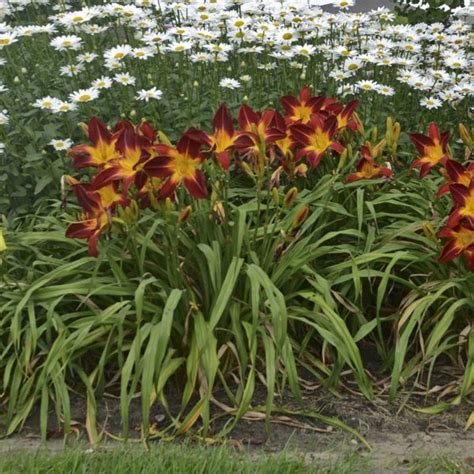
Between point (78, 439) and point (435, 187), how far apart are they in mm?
2012

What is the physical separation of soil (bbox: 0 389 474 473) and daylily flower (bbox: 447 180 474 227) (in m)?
0.72

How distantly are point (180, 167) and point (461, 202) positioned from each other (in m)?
1.08

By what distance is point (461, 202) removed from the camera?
11.1ft

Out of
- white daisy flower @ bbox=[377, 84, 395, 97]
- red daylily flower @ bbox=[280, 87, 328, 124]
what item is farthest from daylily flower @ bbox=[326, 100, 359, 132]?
white daisy flower @ bbox=[377, 84, 395, 97]

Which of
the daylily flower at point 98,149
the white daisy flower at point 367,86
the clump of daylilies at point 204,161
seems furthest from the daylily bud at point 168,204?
the white daisy flower at point 367,86

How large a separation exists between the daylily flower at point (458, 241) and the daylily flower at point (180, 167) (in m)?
0.97

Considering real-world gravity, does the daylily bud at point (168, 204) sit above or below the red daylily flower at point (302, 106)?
above

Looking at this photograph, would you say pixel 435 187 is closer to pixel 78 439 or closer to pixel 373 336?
pixel 373 336

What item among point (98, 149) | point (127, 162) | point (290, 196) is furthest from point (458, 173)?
point (98, 149)

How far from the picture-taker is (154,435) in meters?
3.27

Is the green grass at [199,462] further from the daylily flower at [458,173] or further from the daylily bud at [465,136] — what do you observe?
the daylily bud at [465,136]

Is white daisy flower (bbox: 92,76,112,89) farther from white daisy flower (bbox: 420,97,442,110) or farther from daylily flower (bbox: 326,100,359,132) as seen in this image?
white daisy flower (bbox: 420,97,442,110)

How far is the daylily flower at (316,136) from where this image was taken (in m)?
3.79

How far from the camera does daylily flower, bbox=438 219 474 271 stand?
3412 mm
